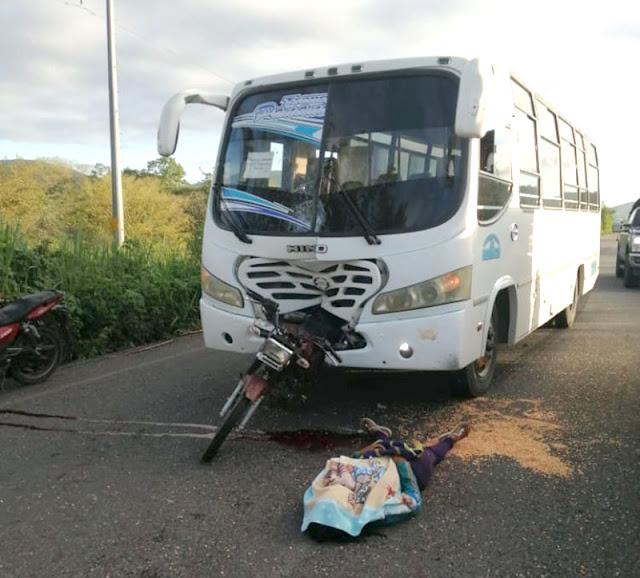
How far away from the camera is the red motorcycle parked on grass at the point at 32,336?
20.2 ft

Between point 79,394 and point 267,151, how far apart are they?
9.43 ft

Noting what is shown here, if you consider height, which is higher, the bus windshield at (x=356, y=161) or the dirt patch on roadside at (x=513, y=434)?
the bus windshield at (x=356, y=161)

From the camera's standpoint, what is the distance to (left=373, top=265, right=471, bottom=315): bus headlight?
4684 millimetres

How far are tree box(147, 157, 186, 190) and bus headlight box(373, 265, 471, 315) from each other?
138 feet

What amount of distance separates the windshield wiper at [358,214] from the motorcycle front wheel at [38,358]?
11.3ft

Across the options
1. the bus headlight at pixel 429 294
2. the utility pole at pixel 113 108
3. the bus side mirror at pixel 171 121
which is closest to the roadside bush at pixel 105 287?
the bus side mirror at pixel 171 121

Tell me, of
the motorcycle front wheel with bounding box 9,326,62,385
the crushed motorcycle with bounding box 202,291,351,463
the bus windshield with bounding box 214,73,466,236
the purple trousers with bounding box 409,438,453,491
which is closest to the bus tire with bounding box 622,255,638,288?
the bus windshield with bounding box 214,73,466,236

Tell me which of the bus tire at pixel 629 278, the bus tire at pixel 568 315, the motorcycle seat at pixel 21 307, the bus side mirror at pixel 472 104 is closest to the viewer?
the bus side mirror at pixel 472 104

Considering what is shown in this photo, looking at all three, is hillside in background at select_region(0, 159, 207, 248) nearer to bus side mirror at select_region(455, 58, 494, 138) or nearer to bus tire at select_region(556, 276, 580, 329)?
bus tire at select_region(556, 276, 580, 329)

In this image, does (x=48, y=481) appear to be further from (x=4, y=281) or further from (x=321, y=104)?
(x=4, y=281)

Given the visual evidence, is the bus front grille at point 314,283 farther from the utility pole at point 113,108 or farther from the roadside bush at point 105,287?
the utility pole at point 113,108

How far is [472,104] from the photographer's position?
4355 mm

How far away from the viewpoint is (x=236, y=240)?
206 inches

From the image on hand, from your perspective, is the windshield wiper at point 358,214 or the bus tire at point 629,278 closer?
the windshield wiper at point 358,214
